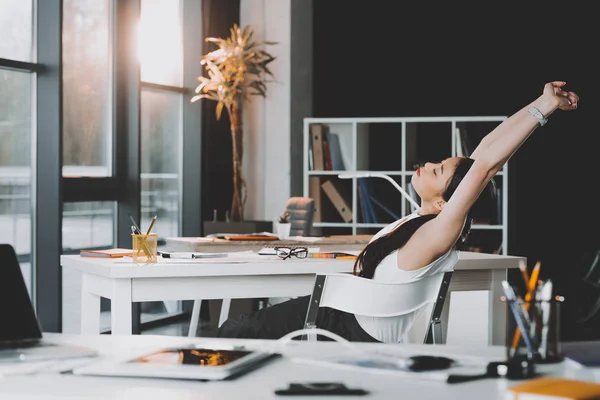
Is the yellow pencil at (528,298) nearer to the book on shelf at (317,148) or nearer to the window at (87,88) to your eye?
the window at (87,88)

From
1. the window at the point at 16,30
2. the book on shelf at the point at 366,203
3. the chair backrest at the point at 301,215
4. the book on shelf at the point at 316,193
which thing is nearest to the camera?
the window at the point at 16,30

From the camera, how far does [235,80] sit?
721 centimetres

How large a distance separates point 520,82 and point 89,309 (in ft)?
19.4

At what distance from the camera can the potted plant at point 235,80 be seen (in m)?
7.13

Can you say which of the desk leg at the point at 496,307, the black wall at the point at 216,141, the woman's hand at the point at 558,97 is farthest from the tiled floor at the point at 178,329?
the woman's hand at the point at 558,97

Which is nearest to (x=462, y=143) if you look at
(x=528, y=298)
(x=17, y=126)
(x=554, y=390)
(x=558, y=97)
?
(x=17, y=126)

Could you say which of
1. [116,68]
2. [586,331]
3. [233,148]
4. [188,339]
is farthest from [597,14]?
[188,339]

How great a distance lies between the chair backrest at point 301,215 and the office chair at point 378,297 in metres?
3.04

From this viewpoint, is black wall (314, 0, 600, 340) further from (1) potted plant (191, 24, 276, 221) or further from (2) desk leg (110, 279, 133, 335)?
(2) desk leg (110, 279, 133, 335)

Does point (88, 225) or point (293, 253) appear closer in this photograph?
point (293, 253)

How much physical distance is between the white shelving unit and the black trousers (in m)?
3.83

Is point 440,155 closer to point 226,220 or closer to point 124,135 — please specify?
point 226,220

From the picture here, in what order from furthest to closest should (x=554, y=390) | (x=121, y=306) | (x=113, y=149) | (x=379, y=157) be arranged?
1. (x=379, y=157)
2. (x=113, y=149)
3. (x=121, y=306)
4. (x=554, y=390)

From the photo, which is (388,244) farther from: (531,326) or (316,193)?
(316,193)
